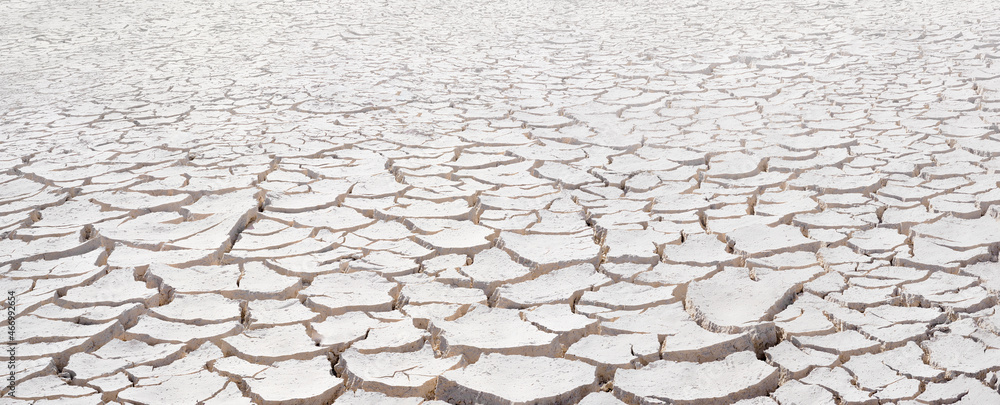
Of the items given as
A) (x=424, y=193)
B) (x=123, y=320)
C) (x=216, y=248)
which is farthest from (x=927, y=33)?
(x=123, y=320)

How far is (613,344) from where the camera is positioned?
1.91m

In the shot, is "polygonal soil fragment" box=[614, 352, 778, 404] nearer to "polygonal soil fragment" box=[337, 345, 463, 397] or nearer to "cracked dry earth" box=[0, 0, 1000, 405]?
"cracked dry earth" box=[0, 0, 1000, 405]

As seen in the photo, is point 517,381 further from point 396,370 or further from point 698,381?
point 698,381

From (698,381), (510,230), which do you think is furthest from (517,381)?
(510,230)

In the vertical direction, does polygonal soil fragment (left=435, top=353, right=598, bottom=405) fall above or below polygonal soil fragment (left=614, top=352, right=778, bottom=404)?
below

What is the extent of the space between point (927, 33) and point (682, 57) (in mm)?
2041

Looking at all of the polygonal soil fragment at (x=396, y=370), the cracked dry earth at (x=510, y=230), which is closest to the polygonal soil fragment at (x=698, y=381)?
the cracked dry earth at (x=510, y=230)

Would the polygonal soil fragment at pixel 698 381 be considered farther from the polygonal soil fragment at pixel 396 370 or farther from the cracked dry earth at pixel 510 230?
the polygonal soil fragment at pixel 396 370

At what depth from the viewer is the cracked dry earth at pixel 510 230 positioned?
1.80m

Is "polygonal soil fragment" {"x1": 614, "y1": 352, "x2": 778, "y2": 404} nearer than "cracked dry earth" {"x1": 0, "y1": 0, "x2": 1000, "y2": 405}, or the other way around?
"polygonal soil fragment" {"x1": 614, "y1": 352, "x2": 778, "y2": 404}

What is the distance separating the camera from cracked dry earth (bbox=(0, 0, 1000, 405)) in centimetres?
180

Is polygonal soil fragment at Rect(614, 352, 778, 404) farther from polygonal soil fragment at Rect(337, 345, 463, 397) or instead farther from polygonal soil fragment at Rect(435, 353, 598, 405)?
polygonal soil fragment at Rect(337, 345, 463, 397)

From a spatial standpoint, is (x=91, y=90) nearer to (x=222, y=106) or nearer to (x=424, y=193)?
(x=222, y=106)

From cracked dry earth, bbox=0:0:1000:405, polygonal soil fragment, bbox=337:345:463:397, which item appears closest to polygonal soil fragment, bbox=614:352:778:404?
cracked dry earth, bbox=0:0:1000:405
